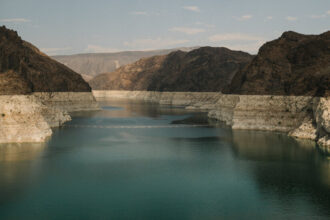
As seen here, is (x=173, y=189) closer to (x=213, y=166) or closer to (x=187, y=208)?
(x=187, y=208)

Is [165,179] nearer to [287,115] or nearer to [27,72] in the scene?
[287,115]

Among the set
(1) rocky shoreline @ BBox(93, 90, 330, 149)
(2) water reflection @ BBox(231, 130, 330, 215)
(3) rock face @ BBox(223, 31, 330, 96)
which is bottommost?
(2) water reflection @ BBox(231, 130, 330, 215)

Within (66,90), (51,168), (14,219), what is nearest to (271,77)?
(51,168)

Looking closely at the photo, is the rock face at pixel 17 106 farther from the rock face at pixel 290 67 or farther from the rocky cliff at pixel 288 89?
the rock face at pixel 290 67

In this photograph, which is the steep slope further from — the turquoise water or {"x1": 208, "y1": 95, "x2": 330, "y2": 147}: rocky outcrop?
{"x1": 208, "y1": 95, "x2": 330, "y2": 147}: rocky outcrop

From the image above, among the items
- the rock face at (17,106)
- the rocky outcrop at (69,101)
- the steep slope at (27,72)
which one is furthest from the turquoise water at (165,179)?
the rocky outcrop at (69,101)

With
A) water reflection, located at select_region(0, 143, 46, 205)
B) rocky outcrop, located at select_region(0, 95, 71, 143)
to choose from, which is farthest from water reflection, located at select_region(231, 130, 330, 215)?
rocky outcrop, located at select_region(0, 95, 71, 143)
